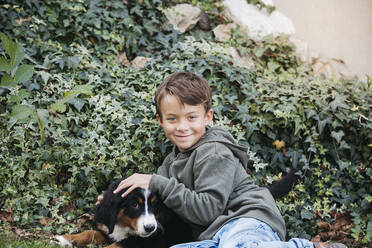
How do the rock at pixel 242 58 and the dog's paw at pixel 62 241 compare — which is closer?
the dog's paw at pixel 62 241

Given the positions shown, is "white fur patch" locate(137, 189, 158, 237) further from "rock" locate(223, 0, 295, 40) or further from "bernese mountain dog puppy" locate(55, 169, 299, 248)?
"rock" locate(223, 0, 295, 40)

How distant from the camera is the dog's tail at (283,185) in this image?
383 cm

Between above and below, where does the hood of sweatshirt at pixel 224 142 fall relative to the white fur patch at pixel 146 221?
above

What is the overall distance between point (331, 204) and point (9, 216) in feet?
10.7

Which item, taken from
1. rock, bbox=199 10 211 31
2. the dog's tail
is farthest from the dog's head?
rock, bbox=199 10 211 31

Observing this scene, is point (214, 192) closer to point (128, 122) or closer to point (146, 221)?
point (146, 221)

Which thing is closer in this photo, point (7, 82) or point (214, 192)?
point (7, 82)

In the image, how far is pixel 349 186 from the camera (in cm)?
430

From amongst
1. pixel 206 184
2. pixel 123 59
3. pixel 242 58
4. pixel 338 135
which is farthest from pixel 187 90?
pixel 242 58

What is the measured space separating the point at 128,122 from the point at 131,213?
1.32 m

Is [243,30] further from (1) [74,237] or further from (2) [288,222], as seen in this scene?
(1) [74,237]

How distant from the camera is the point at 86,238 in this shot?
319 centimetres

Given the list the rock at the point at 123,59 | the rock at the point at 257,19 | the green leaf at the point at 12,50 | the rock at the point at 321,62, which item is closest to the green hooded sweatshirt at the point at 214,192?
the green leaf at the point at 12,50

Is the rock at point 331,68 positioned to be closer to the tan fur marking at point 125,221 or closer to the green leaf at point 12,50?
the tan fur marking at point 125,221
